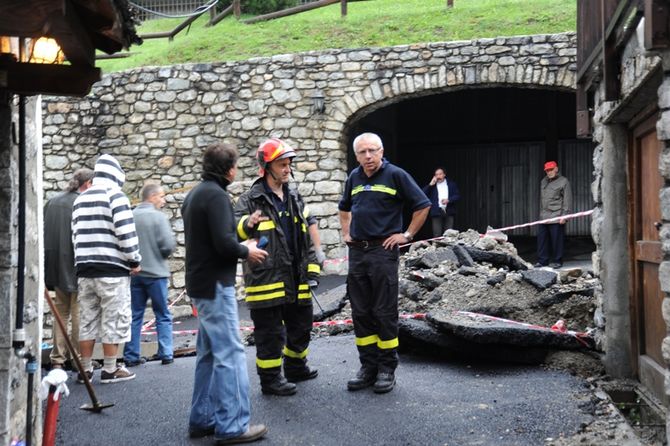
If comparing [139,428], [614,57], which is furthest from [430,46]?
[139,428]

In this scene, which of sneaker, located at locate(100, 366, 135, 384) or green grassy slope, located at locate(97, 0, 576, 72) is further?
green grassy slope, located at locate(97, 0, 576, 72)

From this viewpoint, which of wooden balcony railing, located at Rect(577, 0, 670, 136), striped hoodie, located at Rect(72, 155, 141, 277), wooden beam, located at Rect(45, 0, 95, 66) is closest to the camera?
wooden beam, located at Rect(45, 0, 95, 66)

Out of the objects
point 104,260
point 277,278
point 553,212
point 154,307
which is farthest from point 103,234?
point 553,212

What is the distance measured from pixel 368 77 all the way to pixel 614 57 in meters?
7.91

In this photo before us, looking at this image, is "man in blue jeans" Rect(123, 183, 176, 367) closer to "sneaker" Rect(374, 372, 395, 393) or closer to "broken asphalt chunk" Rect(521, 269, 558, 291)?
"sneaker" Rect(374, 372, 395, 393)

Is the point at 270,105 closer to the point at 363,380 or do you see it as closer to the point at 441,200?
the point at 441,200

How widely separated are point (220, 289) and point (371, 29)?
1117 cm

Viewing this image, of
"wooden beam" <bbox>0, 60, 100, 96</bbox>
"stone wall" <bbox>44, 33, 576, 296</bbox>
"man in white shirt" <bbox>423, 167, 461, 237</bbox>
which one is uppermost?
"stone wall" <bbox>44, 33, 576, 296</bbox>

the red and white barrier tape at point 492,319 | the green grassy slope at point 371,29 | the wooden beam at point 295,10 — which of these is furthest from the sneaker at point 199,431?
the wooden beam at point 295,10

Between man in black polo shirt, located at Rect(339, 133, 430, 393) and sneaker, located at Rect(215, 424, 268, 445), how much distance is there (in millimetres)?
1208

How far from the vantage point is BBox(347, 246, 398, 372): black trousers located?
5512 mm

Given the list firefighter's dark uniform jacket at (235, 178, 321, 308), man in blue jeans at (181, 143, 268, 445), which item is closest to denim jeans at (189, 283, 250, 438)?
man in blue jeans at (181, 143, 268, 445)

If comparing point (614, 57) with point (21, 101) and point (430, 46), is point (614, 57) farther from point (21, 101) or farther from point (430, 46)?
point (430, 46)

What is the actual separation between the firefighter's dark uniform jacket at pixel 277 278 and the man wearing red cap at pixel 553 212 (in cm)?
750
